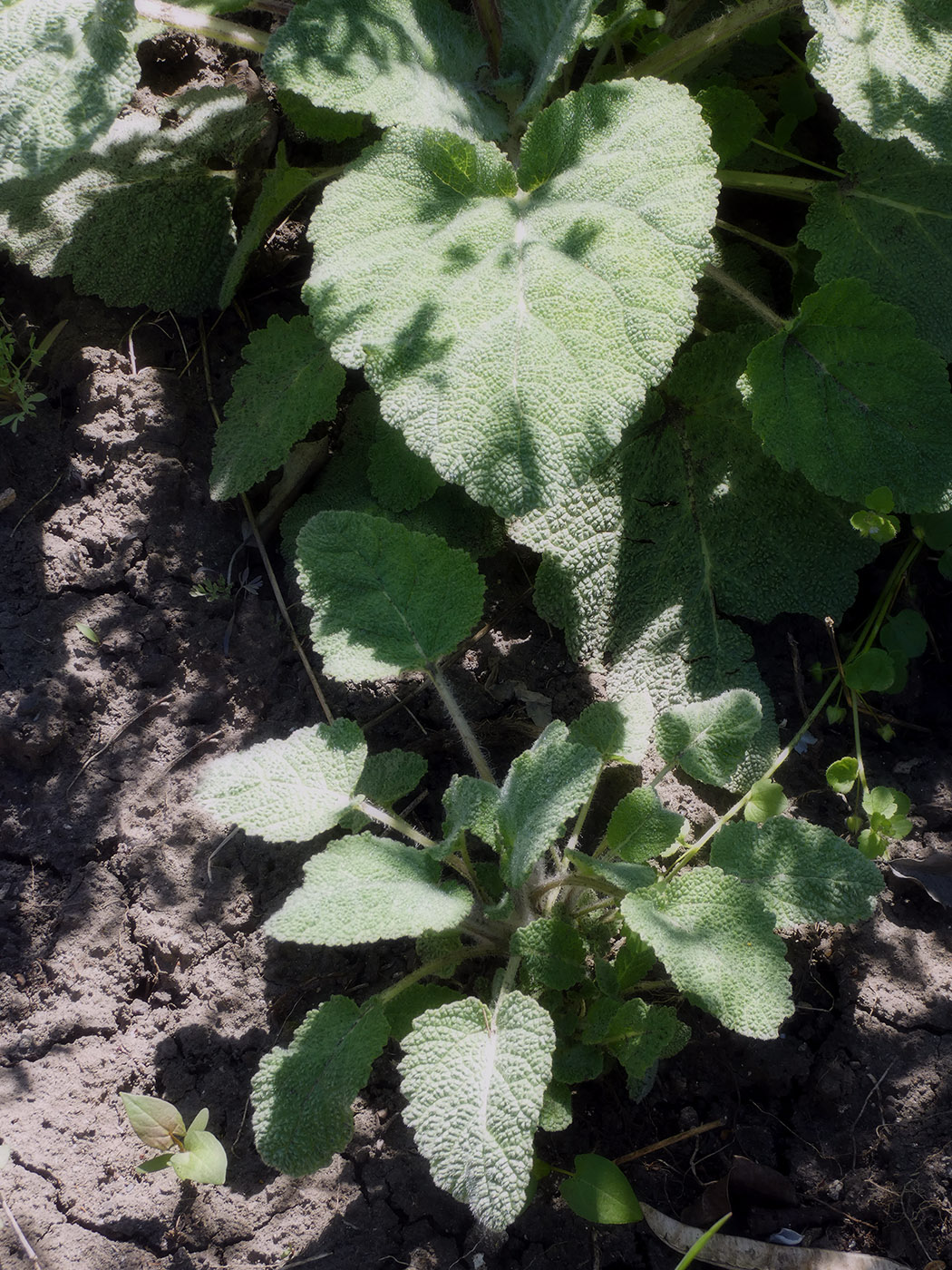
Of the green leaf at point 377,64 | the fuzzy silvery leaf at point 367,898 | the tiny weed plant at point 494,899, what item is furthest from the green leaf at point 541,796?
the green leaf at point 377,64

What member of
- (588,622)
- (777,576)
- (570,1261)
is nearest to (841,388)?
(777,576)

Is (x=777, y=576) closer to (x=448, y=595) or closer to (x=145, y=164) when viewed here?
(x=448, y=595)

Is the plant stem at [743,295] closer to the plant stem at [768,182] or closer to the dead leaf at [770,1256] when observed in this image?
the plant stem at [768,182]

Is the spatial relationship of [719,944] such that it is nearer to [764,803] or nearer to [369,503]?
[764,803]

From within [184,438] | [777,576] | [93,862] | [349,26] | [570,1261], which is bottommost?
[93,862]

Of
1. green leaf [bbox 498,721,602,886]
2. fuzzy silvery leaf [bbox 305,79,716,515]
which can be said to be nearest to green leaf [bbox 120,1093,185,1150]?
green leaf [bbox 498,721,602,886]

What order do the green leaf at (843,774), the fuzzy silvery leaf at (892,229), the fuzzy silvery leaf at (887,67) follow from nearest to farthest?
the fuzzy silvery leaf at (887,67) → the green leaf at (843,774) → the fuzzy silvery leaf at (892,229)

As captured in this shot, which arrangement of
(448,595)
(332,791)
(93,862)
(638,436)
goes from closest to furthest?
1. (332,791)
2. (448,595)
3. (93,862)
4. (638,436)
